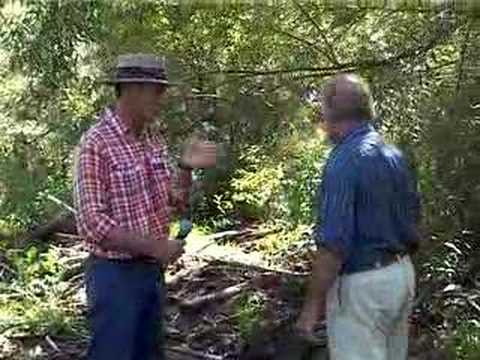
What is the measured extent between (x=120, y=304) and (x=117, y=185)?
0.53m

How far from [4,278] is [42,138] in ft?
4.48

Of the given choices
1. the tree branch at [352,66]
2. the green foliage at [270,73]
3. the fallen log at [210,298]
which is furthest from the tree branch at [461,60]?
the fallen log at [210,298]

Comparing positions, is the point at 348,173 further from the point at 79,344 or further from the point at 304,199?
the point at 304,199

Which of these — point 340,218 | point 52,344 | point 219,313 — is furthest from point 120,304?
point 219,313

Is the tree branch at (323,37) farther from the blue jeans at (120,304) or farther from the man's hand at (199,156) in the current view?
the blue jeans at (120,304)

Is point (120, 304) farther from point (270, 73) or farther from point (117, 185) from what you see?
point (270, 73)

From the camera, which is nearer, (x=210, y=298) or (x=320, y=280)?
(x=320, y=280)

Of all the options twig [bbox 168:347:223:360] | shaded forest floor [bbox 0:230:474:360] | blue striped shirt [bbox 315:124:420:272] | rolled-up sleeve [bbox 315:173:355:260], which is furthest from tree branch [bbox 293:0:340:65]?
rolled-up sleeve [bbox 315:173:355:260]

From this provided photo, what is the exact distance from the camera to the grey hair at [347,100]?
4.47 metres

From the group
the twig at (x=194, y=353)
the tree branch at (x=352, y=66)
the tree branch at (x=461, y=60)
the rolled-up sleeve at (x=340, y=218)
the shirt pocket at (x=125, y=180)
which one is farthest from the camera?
the twig at (x=194, y=353)

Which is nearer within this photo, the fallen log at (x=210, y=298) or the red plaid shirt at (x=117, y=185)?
the red plaid shirt at (x=117, y=185)

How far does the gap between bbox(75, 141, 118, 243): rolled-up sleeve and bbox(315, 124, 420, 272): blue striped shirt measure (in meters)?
0.92

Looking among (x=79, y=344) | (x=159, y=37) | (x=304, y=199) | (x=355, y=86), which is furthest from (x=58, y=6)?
(x=355, y=86)

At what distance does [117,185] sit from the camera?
4652mm
